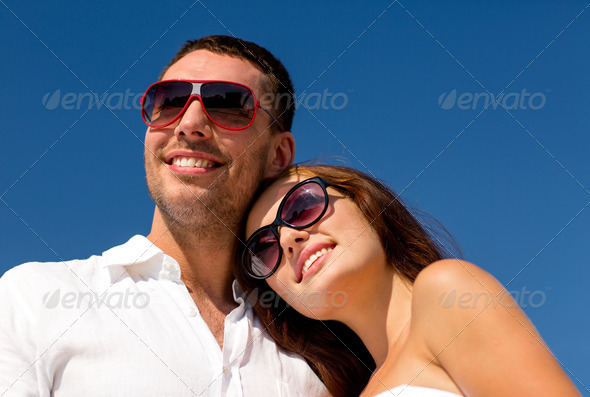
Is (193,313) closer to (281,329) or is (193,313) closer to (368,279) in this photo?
(281,329)

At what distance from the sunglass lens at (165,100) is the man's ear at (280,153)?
80 cm

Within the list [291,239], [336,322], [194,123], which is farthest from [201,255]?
[336,322]

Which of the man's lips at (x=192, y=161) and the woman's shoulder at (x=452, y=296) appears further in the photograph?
the man's lips at (x=192, y=161)

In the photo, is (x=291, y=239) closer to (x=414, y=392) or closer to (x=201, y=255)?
(x=201, y=255)

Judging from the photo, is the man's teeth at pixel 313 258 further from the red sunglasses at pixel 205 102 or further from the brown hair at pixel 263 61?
the brown hair at pixel 263 61

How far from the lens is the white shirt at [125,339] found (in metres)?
3.07

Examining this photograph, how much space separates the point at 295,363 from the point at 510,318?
1698 mm

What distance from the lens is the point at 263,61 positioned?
4777mm

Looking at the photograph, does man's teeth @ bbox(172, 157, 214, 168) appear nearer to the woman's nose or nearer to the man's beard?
the man's beard

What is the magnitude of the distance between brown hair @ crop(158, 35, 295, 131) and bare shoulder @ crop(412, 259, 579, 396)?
2.30m

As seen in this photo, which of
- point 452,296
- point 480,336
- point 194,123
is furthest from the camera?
point 194,123

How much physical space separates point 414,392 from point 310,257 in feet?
3.74

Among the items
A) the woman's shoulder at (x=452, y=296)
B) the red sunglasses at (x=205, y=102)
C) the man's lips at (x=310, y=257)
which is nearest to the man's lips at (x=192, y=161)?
the red sunglasses at (x=205, y=102)

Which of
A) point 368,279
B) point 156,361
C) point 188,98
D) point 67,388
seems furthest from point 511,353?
point 188,98
